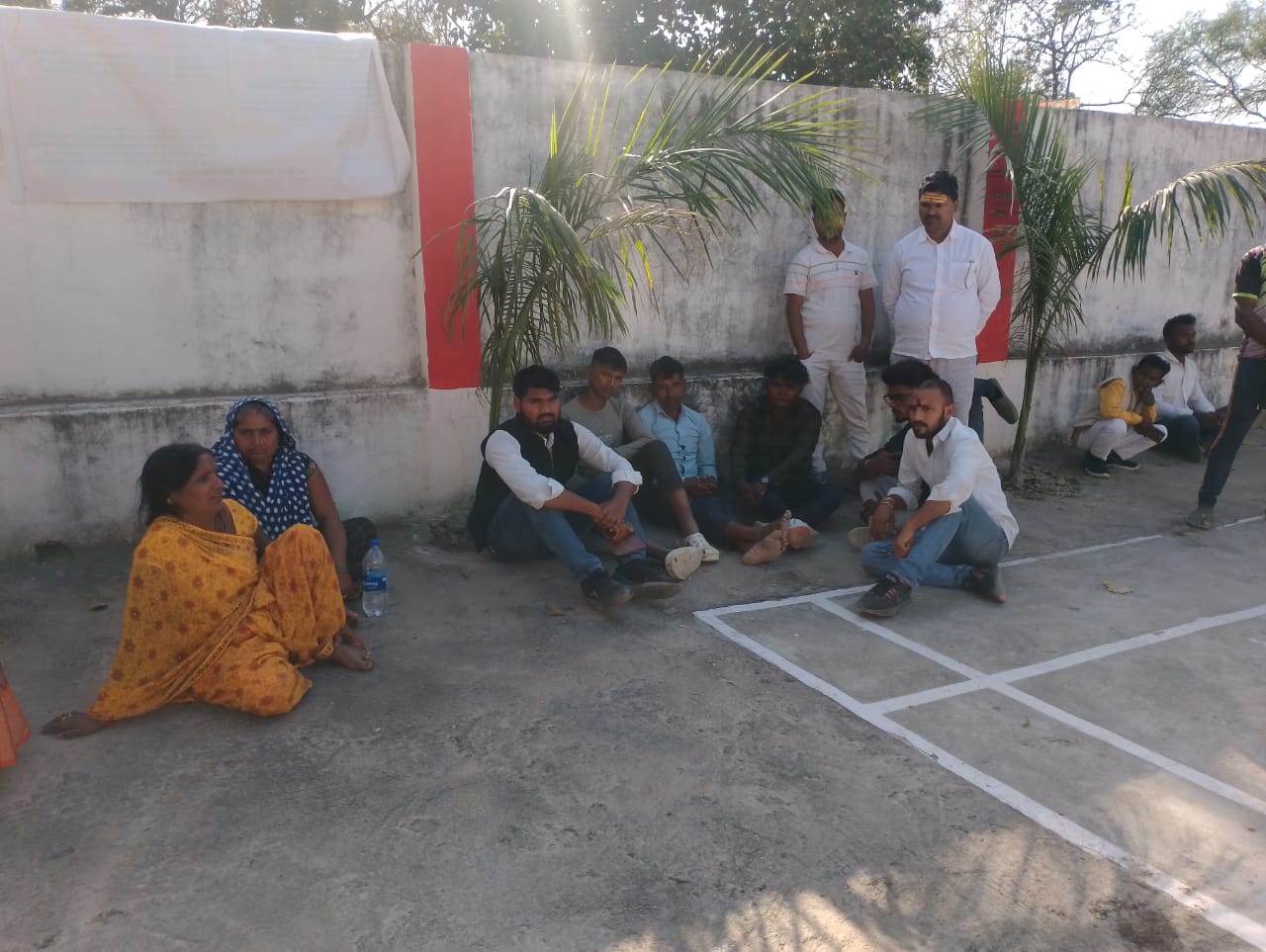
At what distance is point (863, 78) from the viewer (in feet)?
40.2

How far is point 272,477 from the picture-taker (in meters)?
4.04

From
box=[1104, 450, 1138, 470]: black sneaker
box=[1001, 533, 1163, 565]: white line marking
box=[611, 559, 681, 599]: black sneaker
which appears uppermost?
box=[611, 559, 681, 599]: black sneaker

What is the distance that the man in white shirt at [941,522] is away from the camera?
4.33 m

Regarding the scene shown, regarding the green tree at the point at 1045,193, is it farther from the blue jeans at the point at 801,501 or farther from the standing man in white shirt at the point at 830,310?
the blue jeans at the point at 801,501

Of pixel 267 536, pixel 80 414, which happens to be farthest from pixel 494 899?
pixel 80 414

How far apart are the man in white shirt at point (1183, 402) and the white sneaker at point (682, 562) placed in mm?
4896

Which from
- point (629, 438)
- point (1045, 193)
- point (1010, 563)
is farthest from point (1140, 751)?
point (1045, 193)

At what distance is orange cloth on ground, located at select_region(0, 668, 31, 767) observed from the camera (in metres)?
2.84

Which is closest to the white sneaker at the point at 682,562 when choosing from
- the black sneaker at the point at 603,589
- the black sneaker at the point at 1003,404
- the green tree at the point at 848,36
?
the black sneaker at the point at 603,589

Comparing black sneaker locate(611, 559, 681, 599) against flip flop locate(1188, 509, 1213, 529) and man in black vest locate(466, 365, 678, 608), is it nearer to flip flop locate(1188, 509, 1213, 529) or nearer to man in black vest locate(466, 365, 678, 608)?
man in black vest locate(466, 365, 678, 608)

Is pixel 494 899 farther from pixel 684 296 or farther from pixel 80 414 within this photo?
pixel 684 296

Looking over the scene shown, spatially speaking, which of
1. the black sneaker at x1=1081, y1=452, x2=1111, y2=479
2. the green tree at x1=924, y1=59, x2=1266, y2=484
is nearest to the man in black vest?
the green tree at x1=924, y1=59, x2=1266, y2=484

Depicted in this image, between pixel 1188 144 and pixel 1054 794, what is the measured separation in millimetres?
7152

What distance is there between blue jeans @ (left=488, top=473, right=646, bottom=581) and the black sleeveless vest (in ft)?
0.17
